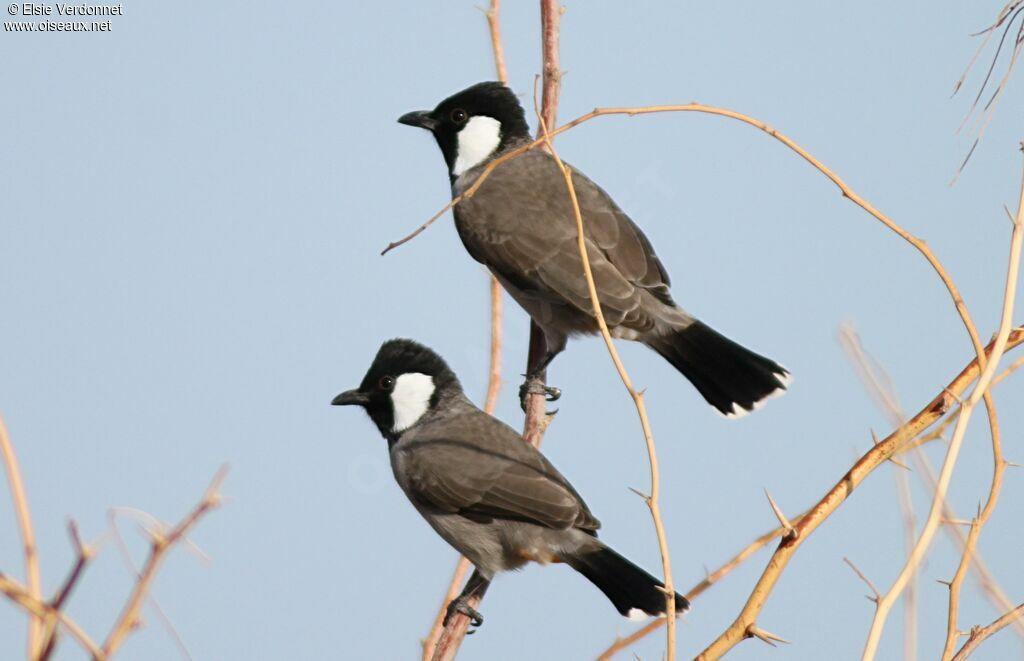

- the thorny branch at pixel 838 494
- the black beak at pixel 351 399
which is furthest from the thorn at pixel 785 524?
the black beak at pixel 351 399

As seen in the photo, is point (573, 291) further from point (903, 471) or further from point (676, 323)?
point (903, 471)

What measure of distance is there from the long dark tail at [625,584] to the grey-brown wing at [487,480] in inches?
5.4

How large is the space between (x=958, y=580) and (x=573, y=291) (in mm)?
2946

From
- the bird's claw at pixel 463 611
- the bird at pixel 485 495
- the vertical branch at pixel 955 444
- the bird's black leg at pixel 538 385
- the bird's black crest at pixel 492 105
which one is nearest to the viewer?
the vertical branch at pixel 955 444

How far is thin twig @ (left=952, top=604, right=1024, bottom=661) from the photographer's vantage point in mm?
1940

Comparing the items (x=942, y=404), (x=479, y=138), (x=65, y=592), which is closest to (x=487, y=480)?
(x=479, y=138)

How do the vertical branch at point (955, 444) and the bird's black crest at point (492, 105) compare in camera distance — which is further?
the bird's black crest at point (492, 105)

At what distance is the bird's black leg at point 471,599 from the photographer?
150 inches

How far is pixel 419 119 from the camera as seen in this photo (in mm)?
5746

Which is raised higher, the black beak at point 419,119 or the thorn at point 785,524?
the black beak at point 419,119

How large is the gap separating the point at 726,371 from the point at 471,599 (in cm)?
144

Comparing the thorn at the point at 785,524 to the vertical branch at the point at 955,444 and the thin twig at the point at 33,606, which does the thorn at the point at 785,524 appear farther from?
the thin twig at the point at 33,606

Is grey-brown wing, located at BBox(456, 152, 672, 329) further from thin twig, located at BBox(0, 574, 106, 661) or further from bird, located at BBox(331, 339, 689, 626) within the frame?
thin twig, located at BBox(0, 574, 106, 661)

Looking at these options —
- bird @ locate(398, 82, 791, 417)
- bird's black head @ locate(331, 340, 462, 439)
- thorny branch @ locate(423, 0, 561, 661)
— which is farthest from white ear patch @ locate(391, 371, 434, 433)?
thorny branch @ locate(423, 0, 561, 661)
